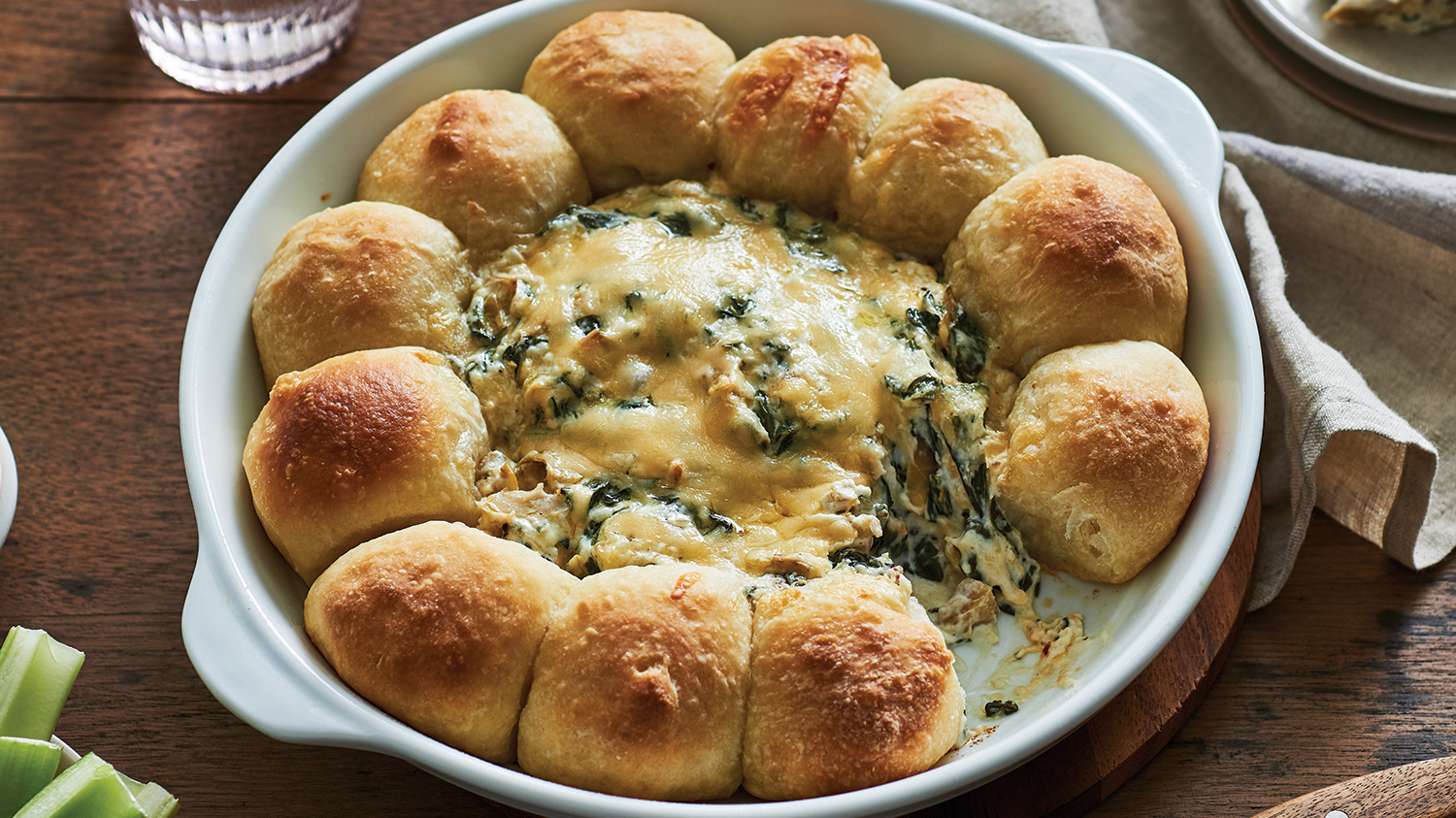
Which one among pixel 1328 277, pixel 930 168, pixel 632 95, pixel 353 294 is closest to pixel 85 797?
pixel 353 294

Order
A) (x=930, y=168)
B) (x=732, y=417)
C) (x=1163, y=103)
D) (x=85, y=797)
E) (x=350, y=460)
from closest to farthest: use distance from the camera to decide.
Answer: (x=85, y=797) < (x=350, y=460) < (x=732, y=417) < (x=930, y=168) < (x=1163, y=103)


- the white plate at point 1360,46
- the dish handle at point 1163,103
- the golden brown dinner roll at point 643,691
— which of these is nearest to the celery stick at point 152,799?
the golden brown dinner roll at point 643,691

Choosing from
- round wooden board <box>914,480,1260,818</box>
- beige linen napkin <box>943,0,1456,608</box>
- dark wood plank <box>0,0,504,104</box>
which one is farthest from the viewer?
dark wood plank <box>0,0,504,104</box>

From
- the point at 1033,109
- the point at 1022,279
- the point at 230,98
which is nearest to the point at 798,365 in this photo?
the point at 1022,279

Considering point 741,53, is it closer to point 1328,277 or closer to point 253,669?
point 1328,277

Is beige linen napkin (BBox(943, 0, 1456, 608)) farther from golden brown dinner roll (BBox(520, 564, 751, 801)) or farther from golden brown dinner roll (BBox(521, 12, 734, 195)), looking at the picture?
golden brown dinner roll (BBox(520, 564, 751, 801))

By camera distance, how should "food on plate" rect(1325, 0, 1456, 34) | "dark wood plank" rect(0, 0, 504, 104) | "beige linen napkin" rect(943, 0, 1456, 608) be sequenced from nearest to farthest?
"beige linen napkin" rect(943, 0, 1456, 608) → "dark wood plank" rect(0, 0, 504, 104) → "food on plate" rect(1325, 0, 1456, 34)

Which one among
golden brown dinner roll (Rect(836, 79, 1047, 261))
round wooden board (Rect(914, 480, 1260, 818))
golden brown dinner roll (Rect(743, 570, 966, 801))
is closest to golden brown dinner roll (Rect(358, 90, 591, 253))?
golden brown dinner roll (Rect(836, 79, 1047, 261))
